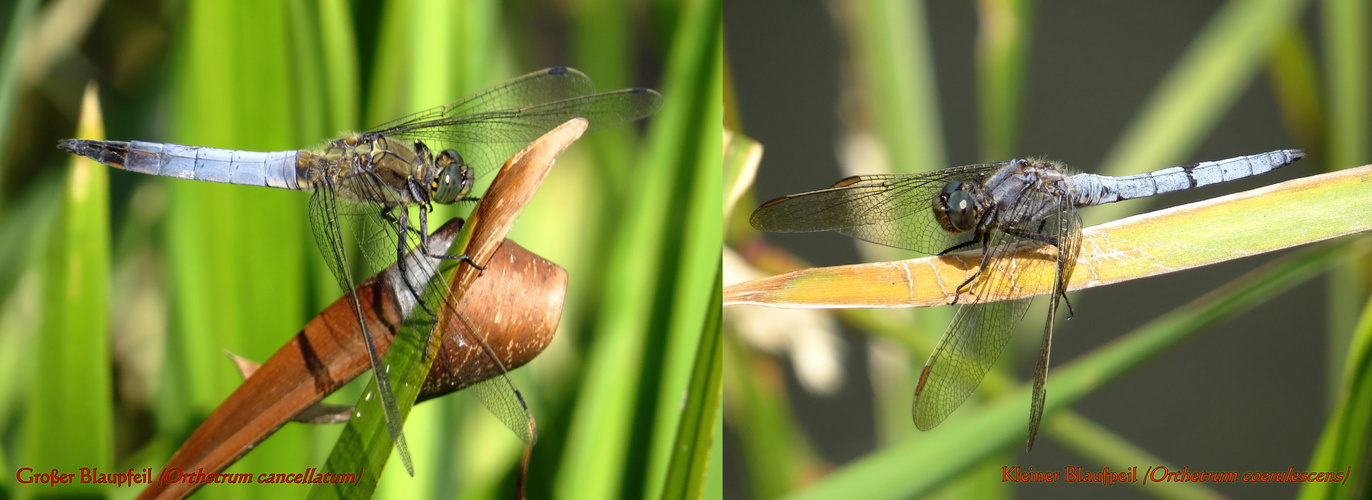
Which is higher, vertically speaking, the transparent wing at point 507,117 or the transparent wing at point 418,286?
the transparent wing at point 507,117

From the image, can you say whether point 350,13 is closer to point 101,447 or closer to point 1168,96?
point 101,447

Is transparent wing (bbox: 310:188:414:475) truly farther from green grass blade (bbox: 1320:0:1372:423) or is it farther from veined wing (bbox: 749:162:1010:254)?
green grass blade (bbox: 1320:0:1372:423)

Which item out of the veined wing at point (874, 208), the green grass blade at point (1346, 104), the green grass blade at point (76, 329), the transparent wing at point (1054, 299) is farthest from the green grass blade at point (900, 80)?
the green grass blade at point (76, 329)

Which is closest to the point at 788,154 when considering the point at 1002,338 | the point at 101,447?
the point at 1002,338

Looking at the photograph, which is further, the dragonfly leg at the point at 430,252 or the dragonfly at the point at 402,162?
the dragonfly at the point at 402,162

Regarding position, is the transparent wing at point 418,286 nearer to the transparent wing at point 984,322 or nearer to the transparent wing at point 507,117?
the transparent wing at point 507,117

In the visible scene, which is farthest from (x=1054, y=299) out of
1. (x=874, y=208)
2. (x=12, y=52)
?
(x=12, y=52)

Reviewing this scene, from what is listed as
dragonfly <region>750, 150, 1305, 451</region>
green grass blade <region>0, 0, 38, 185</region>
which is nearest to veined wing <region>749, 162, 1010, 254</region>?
dragonfly <region>750, 150, 1305, 451</region>
